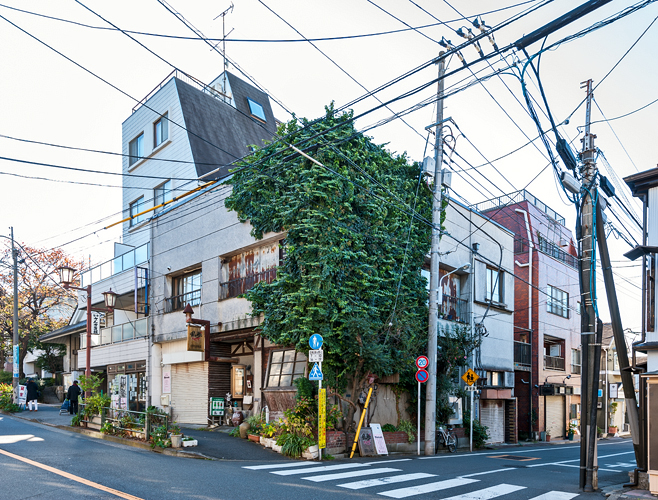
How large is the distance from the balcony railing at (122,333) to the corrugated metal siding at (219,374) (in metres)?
4.63

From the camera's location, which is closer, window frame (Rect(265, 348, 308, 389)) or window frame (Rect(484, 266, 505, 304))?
window frame (Rect(265, 348, 308, 389))

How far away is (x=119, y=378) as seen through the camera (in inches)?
1083

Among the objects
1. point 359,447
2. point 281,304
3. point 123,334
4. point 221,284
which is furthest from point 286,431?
point 123,334

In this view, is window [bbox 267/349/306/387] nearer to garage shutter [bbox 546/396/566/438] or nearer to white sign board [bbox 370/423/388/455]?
white sign board [bbox 370/423/388/455]

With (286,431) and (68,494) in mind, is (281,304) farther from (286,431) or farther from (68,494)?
(68,494)

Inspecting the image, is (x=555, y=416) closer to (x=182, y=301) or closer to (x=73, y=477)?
(x=182, y=301)

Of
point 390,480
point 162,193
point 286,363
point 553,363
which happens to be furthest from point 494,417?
point 162,193

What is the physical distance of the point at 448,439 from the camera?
18.5m

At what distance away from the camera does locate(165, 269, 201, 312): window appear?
22.5 m

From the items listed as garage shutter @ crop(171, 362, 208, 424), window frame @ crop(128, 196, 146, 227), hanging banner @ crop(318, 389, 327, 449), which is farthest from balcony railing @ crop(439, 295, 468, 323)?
window frame @ crop(128, 196, 146, 227)

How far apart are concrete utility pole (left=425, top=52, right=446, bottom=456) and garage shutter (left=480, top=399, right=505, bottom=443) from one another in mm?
8322

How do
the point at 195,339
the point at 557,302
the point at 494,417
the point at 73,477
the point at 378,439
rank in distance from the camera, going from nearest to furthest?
the point at 73,477 < the point at 378,439 < the point at 195,339 < the point at 494,417 < the point at 557,302

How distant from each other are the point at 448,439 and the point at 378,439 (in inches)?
137

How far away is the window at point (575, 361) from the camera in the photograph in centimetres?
3516
